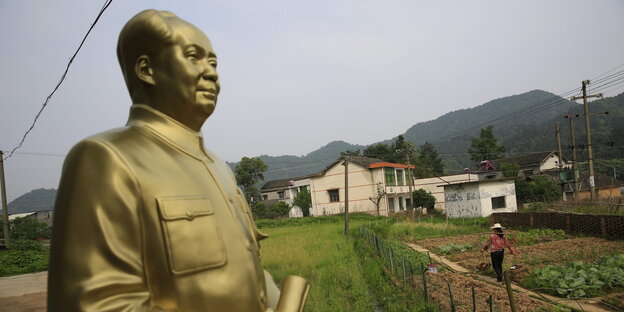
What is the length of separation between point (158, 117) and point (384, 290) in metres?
8.07

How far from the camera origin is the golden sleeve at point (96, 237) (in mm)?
1240

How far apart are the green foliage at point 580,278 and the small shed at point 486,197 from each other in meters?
15.6

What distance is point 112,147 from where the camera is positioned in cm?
142

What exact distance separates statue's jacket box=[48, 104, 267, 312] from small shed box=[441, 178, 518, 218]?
25148 millimetres

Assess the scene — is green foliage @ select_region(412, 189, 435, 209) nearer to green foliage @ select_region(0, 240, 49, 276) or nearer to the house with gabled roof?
the house with gabled roof

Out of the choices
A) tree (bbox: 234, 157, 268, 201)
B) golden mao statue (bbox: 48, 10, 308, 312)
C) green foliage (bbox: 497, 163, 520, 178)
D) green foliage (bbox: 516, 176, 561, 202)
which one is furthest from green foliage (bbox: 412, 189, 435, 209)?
golden mao statue (bbox: 48, 10, 308, 312)

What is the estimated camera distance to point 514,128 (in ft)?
281

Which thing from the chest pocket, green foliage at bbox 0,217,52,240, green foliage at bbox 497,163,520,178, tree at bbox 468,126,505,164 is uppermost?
tree at bbox 468,126,505,164

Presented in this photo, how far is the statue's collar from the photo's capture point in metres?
1.67

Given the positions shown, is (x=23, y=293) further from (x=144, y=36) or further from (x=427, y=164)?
(x=427, y=164)

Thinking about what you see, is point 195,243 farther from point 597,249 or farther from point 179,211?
point 597,249

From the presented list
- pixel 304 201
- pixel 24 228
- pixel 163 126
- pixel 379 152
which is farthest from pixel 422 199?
pixel 163 126

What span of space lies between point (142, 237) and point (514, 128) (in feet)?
310

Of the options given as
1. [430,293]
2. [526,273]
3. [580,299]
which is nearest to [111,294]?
[430,293]
